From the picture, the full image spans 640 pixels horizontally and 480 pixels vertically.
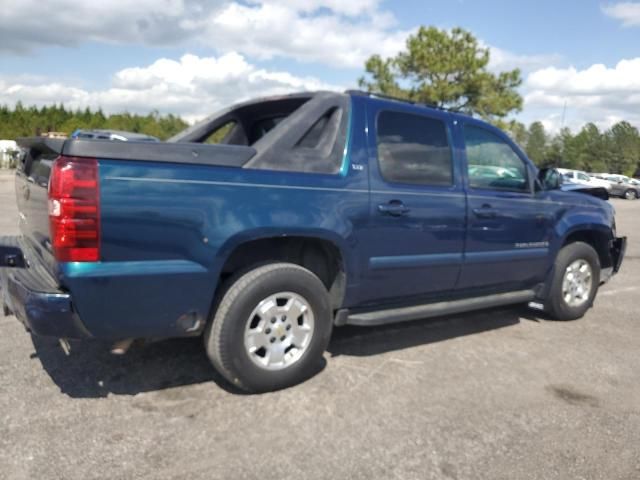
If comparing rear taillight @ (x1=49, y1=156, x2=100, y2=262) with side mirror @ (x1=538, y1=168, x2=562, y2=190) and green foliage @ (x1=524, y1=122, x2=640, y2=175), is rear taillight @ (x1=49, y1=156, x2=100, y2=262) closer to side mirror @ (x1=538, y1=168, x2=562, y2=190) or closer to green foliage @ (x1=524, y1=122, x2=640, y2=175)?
side mirror @ (x1=538, y1=168, x2=562, y2=190)

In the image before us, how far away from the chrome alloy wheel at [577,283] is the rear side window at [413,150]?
192 cm

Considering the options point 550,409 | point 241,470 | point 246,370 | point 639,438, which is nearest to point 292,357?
point 246,370

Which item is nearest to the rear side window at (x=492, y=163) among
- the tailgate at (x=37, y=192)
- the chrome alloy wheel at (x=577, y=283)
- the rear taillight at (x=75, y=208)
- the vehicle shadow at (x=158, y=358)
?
the chrome alloy wheel at (x=577, y=283)

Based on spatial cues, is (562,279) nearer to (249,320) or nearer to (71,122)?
(249,320)

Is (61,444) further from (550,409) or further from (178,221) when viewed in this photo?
(550,409)

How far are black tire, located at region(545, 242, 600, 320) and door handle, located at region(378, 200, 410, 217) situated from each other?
2150 mm

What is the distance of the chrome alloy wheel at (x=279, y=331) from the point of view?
3340 mm

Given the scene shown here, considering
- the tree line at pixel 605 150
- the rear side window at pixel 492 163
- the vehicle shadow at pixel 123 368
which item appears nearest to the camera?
the vehicle shadow at pixel 123 368

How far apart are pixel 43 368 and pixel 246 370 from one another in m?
1.43

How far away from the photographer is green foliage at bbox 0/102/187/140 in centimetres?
4262

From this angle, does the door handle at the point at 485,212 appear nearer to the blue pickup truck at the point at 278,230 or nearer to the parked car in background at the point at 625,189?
the blue pickup truck at the point at 278,230

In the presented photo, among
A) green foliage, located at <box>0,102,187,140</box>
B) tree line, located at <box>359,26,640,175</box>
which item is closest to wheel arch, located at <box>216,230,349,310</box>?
tree line, located at <box>359,26,640,175</box>

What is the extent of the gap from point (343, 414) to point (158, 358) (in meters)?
1.47

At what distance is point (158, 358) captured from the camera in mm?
3945
